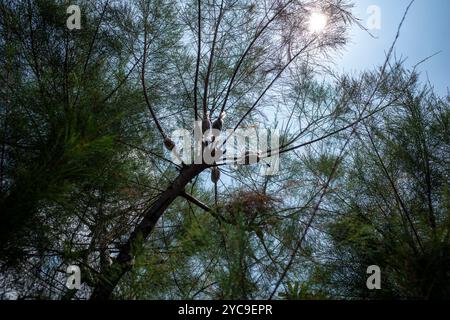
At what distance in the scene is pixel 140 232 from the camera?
1.51 m

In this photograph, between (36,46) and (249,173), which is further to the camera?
(249,173)

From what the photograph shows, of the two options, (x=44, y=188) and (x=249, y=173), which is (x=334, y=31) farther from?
(x=44, y=188)

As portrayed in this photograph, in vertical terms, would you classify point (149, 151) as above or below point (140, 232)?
above

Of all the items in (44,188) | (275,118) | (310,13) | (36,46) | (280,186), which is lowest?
(44,188)

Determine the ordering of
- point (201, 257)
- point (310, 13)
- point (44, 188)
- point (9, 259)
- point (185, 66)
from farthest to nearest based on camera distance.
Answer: point (185, 66) < point (310, 13) < point (201, 257) < point (9, 259) < point (44, 188)

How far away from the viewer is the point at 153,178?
234cm

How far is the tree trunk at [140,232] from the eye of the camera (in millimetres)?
1359

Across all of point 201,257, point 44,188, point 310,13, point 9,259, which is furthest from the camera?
point 310,13

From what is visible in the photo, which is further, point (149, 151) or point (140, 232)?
point (149, 151)

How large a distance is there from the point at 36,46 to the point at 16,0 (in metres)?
0.33

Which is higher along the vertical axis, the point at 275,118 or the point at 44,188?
the point at 275,118

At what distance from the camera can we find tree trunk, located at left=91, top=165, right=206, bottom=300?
1.36 meters
